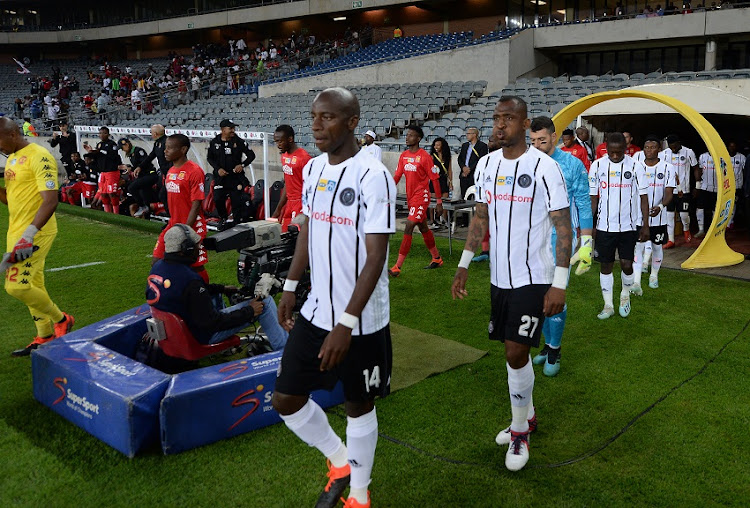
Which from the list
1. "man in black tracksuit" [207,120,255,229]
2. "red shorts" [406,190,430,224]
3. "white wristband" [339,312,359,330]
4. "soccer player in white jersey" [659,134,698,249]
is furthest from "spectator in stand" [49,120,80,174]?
"white wristband" [339,312,359,330]

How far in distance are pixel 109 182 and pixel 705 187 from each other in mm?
11751

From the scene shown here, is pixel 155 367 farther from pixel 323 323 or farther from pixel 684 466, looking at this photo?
pixel 684 466

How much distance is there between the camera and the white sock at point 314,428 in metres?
3.13

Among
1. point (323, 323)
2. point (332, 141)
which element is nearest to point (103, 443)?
point (323, 323)

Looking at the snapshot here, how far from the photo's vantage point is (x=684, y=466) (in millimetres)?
3812

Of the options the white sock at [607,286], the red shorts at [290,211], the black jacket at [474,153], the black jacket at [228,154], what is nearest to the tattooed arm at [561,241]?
the white sock at [607,286]

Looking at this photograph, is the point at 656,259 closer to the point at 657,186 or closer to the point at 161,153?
the point at 657,186

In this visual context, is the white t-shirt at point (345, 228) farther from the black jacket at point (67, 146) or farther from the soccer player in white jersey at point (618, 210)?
the black jacket at point (67, 146)

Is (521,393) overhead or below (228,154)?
below

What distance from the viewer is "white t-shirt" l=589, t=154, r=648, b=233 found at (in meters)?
6.42

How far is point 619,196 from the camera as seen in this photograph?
6414mm

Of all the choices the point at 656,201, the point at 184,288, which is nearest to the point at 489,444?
the point at 184,288

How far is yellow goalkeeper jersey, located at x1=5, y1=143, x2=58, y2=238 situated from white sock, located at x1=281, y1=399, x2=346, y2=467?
3493 millimetres

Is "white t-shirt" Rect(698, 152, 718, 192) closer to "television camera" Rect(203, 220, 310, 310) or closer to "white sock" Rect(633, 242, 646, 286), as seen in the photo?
"white sock" Rect(633, 242, 646, 286)
